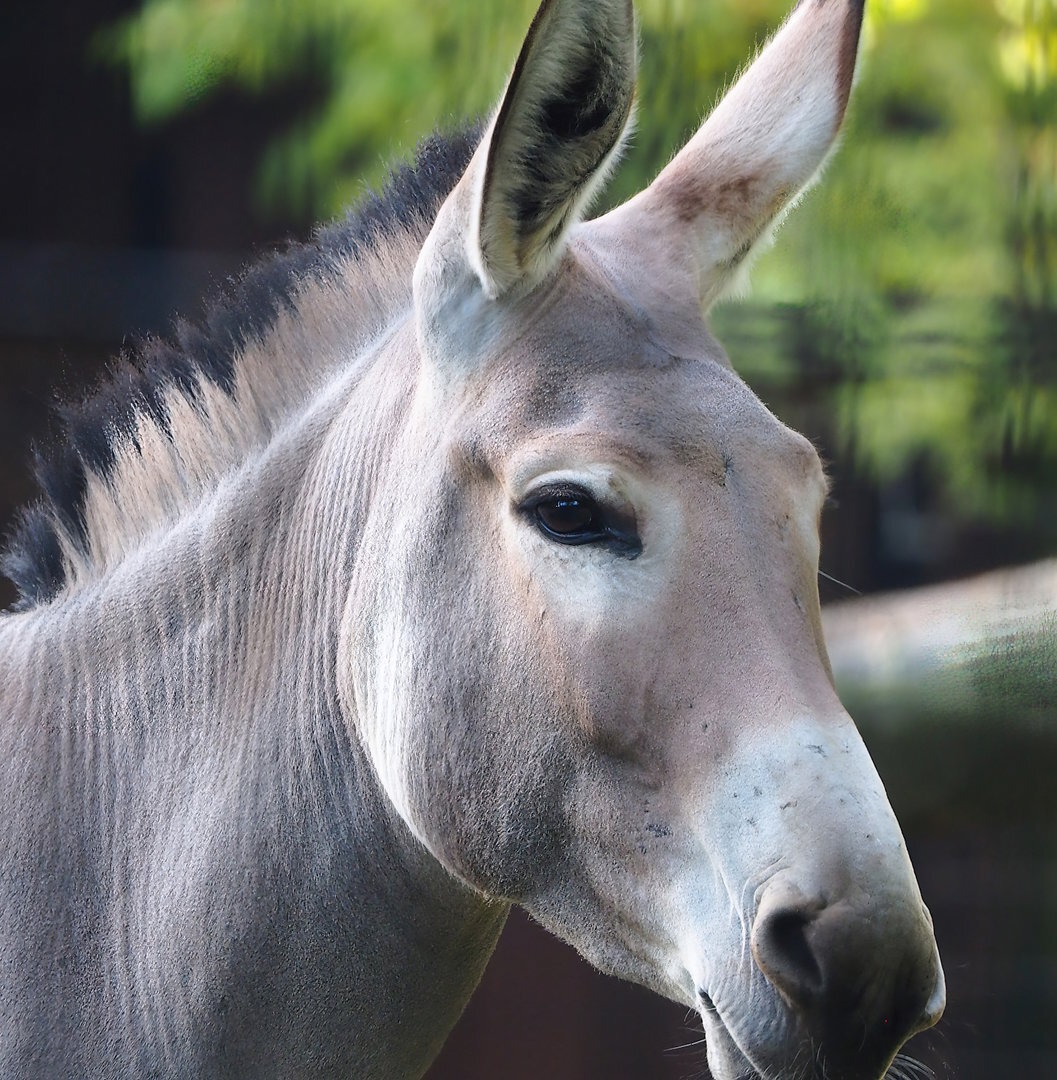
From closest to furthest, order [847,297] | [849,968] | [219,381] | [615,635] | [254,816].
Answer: [849,968], [615,635], [254,816], [219,381], [847,297]

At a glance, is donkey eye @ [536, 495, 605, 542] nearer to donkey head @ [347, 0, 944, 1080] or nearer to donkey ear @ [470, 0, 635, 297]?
donkey head @ [347, 0, 944, 1080]

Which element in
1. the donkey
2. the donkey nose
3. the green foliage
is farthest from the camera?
the green foliage

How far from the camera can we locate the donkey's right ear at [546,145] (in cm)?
155

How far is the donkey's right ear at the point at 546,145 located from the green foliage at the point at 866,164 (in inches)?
89.5

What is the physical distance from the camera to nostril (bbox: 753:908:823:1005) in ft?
4.47

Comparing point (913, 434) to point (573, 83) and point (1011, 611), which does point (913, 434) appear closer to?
point (1011, 611)

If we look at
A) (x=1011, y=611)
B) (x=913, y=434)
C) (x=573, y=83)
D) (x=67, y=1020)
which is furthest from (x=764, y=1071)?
(x=913, y=434)

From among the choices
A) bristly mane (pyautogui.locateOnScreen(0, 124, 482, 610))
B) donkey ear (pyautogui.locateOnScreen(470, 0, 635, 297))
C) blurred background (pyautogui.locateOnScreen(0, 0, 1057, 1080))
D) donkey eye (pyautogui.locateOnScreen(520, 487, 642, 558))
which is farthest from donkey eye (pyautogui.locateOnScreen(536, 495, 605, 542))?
blurred background (pyautogui.locateOnScreen(0, 0, 1057, 1080))

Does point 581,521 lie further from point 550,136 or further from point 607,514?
point 550,136

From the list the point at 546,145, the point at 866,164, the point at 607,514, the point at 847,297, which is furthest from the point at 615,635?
the point at 866,164

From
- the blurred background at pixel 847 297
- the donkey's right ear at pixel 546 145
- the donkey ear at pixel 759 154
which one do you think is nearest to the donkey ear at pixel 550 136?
the donkey's right ear at pixel 546 145

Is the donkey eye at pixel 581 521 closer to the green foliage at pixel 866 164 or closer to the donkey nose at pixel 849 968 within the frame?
the donkey nose at pixel 849 968

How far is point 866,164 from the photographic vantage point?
4242 mm

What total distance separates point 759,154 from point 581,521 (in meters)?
0.81
